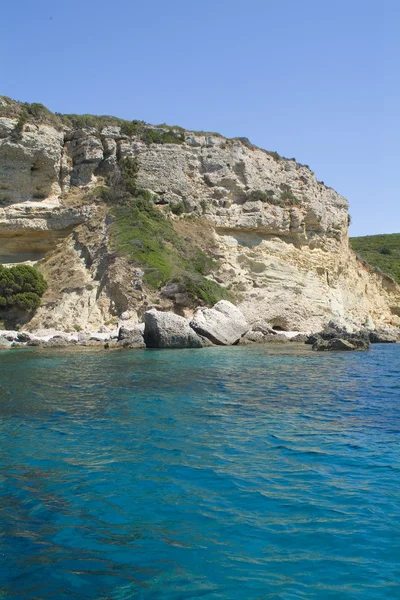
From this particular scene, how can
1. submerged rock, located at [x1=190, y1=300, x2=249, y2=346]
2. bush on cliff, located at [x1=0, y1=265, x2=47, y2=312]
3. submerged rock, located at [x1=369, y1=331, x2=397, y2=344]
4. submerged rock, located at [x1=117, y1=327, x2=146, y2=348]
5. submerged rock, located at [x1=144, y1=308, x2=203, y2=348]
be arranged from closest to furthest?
1. submerged rock, located at [x1=144, y1=308, x2=203, y2=348]
2. submerged rock, located at [x1=117, y1=327, x2=146, y2=348]
3. submerged rock, located at [x1=190, y1=300, x2=249, y2=346]
4. bush on cliff, located at [x1=0, y1=265, x2=47, y2=312]
5. submerged rock, located at [x1=369, y1=331, x2=397, y2=344]

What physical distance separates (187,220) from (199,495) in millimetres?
38979

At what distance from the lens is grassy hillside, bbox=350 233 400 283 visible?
63641 millimetres

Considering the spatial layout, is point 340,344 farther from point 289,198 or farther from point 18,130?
point 18,130

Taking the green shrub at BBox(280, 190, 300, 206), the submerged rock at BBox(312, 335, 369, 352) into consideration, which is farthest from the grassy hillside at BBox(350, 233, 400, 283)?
the submerged rock at BBox(312, 335, 369, 352)

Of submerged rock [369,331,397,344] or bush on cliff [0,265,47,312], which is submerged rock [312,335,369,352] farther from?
bush on cliff [0,265,47,312]

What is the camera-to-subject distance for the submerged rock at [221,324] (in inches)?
1176

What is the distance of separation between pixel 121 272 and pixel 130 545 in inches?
1235

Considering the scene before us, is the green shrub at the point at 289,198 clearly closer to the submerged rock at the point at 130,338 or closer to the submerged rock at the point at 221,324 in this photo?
the submerged rock at the point at 221,324

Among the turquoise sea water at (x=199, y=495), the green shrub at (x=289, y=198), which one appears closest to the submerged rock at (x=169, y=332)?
the turquoise sea water at (x=199, y=495)

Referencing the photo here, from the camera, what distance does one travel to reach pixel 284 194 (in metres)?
47.2

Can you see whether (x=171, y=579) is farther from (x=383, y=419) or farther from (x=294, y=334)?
(x=294, y=334)

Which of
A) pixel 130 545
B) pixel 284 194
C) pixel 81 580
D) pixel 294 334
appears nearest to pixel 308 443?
pixel 130 545

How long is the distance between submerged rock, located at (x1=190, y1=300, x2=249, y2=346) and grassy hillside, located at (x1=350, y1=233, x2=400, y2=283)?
112ft

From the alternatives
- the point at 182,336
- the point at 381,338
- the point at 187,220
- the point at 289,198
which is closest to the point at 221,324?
the point at 182,336
